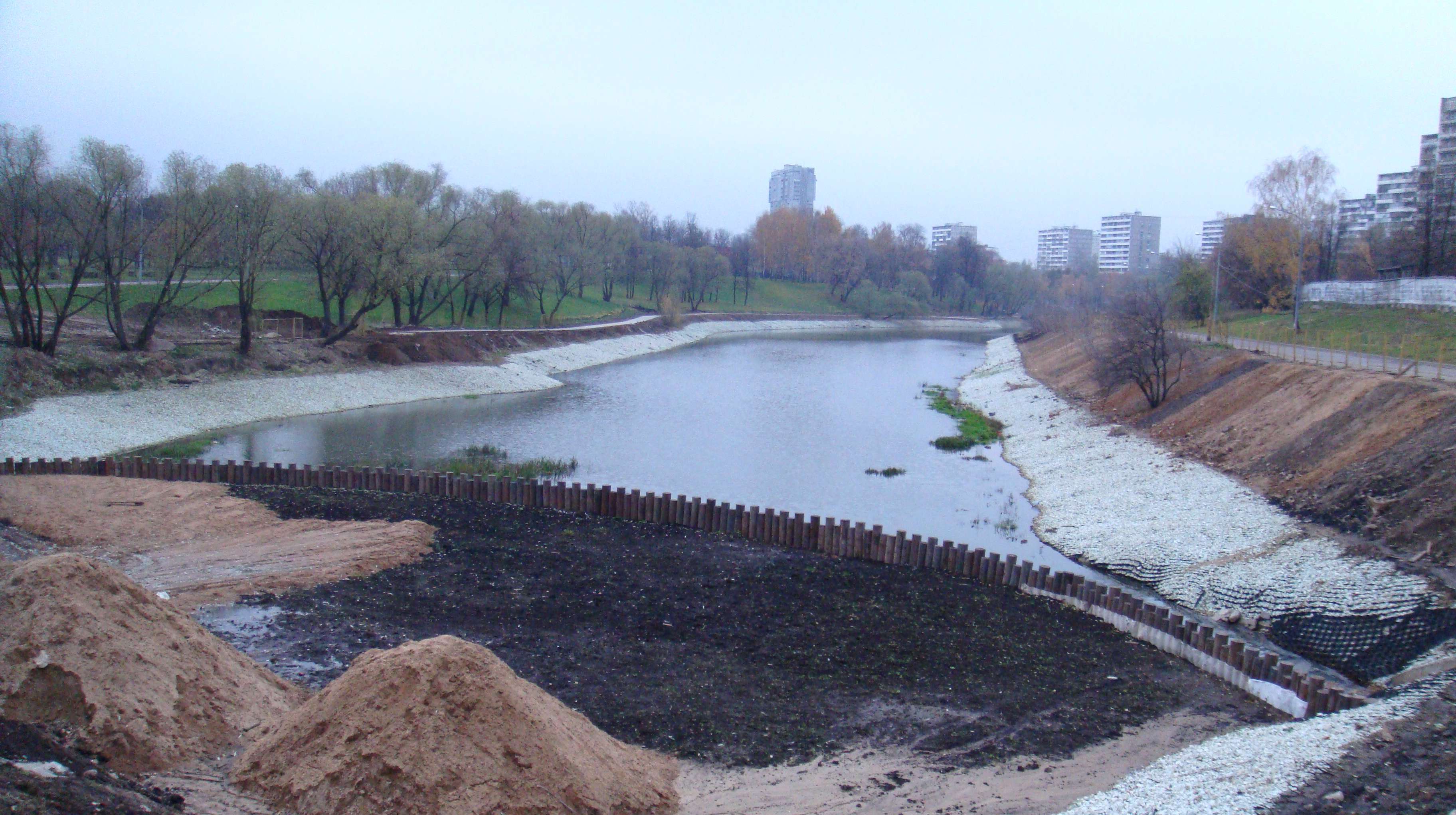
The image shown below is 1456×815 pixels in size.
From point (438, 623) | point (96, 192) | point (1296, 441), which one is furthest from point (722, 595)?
point (96, 192)

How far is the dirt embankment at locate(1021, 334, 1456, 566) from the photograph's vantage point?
1803 cm

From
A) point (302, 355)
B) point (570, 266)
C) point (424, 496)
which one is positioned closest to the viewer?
point (424, 496)

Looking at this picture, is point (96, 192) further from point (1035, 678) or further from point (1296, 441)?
point (1296, 441)

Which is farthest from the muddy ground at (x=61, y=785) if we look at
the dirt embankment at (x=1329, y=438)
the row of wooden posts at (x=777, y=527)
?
the dirt embankment at (x=1329, y=438)

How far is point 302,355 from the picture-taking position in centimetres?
4500

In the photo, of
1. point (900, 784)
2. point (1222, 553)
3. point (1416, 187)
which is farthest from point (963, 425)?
point (1416, 187)

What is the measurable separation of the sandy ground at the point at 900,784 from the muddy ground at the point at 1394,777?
5.57 ft

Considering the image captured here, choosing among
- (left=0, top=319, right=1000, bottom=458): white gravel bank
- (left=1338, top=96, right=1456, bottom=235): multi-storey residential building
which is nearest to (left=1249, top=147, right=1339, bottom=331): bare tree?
(left=1338, top=96, right=1456, bottom=235): multi-storey residential building

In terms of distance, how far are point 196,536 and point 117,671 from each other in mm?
9051

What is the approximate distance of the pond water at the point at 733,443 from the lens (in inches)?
1022

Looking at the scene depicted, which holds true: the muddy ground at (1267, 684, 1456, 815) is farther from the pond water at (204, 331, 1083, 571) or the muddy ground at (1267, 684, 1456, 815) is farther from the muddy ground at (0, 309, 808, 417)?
the muddy ground at (0, 309, 808, 417)

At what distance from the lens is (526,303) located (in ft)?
262

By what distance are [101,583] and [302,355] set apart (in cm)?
3907

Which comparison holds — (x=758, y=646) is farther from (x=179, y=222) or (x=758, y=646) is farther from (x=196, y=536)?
(x=179, y=222)
